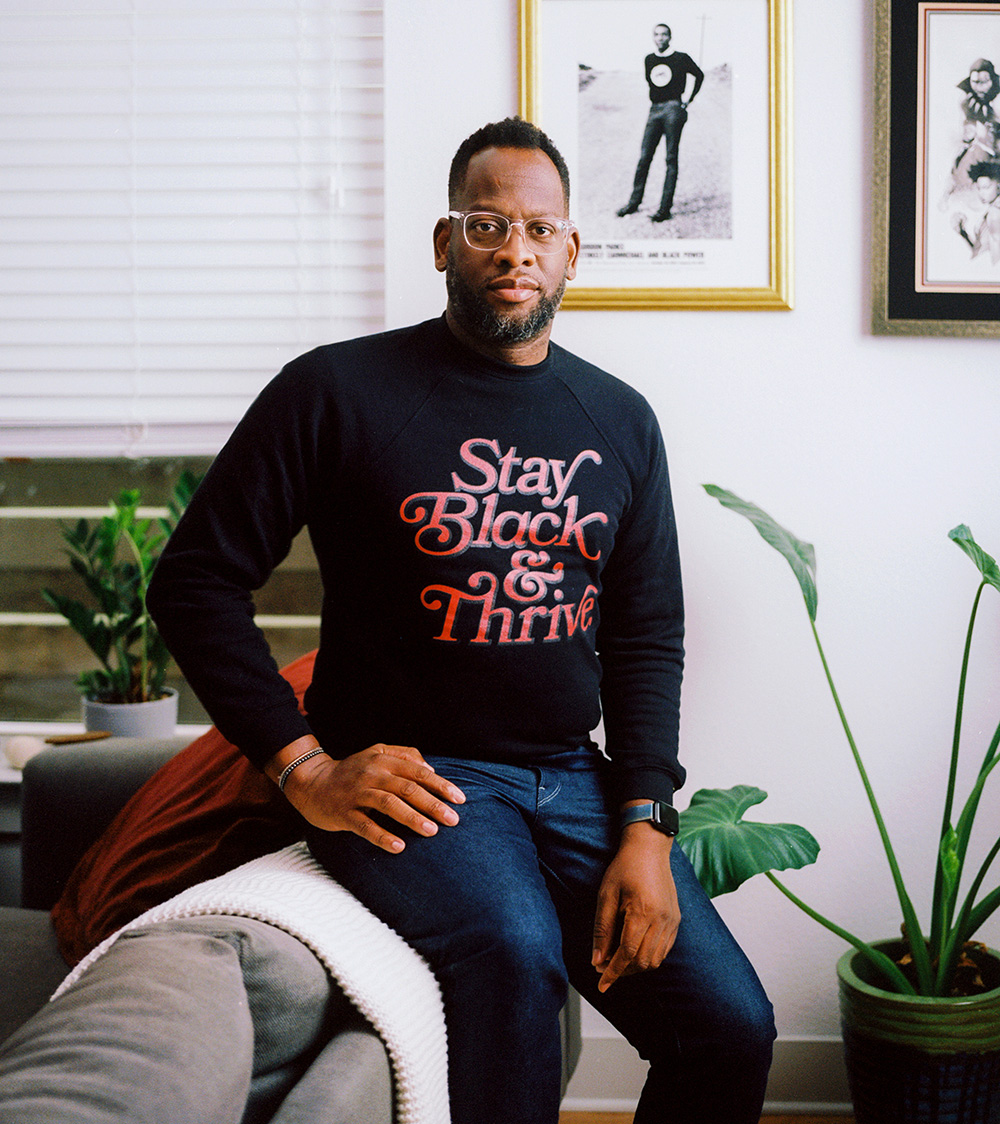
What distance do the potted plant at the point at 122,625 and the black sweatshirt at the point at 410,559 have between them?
2.33 feet

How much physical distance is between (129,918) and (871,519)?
4.69ft

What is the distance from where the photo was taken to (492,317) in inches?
53.6

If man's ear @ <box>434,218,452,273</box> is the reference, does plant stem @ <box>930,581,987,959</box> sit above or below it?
below

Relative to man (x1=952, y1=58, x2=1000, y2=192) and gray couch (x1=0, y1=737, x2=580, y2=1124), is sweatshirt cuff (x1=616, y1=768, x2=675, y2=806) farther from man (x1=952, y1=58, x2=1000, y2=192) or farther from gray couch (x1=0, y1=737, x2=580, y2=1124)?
man (x1=952, y1=58, x2=1000, y2=192)

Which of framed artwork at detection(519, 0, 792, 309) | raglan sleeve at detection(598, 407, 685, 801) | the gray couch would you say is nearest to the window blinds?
framed artwork at detection(519, 0, 792, 309)

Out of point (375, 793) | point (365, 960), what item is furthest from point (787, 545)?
point (365, 960)

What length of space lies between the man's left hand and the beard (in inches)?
27.6

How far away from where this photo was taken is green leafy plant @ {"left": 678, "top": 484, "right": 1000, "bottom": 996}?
1402mm

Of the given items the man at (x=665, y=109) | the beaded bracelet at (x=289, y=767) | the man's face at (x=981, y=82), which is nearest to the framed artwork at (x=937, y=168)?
the man's face at (x=981, y=82)

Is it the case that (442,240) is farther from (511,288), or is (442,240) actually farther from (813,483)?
(813,483)

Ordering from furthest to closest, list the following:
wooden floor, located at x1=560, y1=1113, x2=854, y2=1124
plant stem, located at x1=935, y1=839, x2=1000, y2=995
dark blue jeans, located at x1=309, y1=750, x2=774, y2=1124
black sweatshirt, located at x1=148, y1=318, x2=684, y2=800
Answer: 1. wooden floor, located at x1=560, y1=1113, x2=854, y2=1124
2. plant stem, located at x1=935, y1=839, x2=1000, y2=995
3. black sweatshirt, located at x1=148, y1=318, x2=684, y2=800
4. dark blue jeans, located at x1=309, y1=750, x2=774, y2=1124

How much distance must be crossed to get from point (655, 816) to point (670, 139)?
47.5 inches

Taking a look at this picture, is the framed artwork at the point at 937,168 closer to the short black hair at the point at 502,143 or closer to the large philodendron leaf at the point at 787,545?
the large philodendron leaf at the point at 787,545

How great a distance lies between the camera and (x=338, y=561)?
1.32 metres
